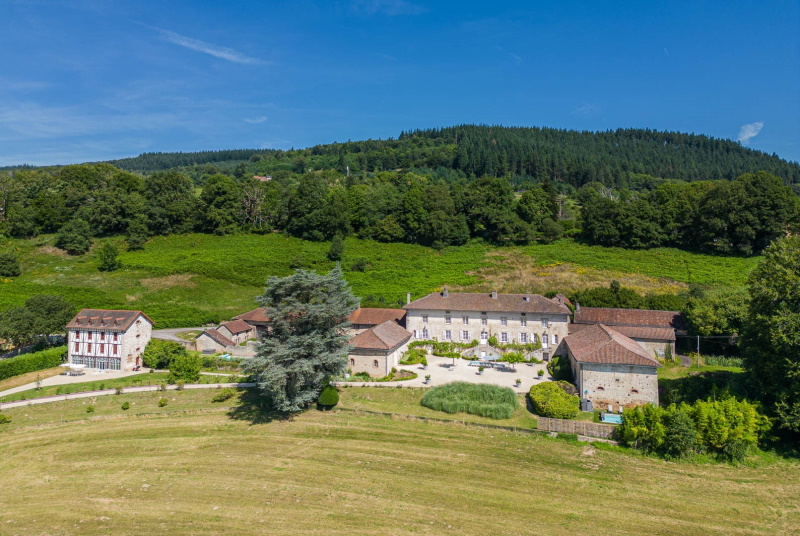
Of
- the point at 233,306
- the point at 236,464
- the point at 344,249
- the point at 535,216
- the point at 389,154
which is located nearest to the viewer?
the point at 236,464

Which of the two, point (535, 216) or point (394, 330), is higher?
point (535, 216)

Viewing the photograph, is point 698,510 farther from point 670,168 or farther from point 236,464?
point 670,168

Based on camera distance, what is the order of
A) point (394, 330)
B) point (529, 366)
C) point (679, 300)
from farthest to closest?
point (679, 300)
point (394, 330)
point (529, 366)

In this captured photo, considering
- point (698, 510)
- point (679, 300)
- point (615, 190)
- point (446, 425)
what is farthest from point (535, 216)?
point (698, 510)

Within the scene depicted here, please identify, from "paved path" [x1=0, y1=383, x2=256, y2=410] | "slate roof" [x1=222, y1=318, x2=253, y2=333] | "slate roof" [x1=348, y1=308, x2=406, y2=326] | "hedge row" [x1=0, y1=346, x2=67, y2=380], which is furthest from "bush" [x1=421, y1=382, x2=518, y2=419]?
"hedge row" [x1=0, y1=346, x2=67, y2=380]

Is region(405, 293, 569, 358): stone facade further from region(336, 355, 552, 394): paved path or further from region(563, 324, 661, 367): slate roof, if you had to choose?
region(563, 324, 661, 367): slate roof

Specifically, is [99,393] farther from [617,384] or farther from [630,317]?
[630,317]
